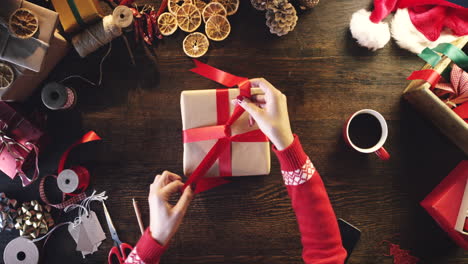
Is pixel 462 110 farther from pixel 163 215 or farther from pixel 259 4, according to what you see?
pixel 163 215

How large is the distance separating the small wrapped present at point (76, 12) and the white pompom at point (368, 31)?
122 centimetres

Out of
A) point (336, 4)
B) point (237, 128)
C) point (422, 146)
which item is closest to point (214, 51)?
point (237, 128)

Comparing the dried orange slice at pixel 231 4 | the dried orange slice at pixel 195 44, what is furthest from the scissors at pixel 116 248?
the dried orange slice at pixel 231 4

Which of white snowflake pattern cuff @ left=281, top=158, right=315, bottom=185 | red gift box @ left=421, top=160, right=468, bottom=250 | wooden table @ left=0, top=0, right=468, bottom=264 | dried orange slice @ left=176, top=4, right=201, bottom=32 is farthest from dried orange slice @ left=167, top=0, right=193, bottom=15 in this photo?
red gift box @ left=421, top=160, right=468, bottom=250

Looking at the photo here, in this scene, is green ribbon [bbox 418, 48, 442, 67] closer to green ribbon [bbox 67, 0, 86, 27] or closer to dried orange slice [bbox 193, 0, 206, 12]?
dried orange slice [bbox 193, 0, 206, 12]

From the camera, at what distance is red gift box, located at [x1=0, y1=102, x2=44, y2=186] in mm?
1221

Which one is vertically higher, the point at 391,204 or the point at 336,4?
the point at 336,4

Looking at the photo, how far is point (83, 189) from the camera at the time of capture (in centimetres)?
133

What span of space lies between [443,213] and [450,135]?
360mm

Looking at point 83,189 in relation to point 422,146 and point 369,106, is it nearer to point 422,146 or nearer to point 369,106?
point 369,106

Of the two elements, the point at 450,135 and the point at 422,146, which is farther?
the point at 422,146

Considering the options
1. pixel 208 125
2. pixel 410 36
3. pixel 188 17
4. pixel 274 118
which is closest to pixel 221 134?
pixel 208 125

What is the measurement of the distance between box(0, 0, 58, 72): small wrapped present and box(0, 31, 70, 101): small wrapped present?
0.27 ft

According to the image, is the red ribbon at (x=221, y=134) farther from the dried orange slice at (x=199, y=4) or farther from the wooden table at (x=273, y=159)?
the dried orange slice at (x=199, y=4)
